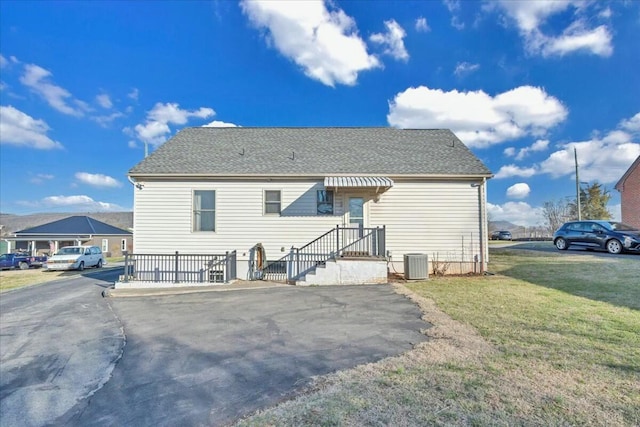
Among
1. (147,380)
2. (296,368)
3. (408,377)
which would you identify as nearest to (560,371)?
(408,377)

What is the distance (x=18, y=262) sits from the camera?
25547 millimetres

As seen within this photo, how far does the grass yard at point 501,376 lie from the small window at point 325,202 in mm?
5915

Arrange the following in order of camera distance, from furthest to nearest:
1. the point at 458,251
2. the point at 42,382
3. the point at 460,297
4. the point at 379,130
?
the point at 379,130 < the point at 458,251 < the point at 460,297 < the point at 42,382

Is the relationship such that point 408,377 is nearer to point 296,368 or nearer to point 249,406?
point 296,368

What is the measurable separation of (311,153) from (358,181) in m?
2.98

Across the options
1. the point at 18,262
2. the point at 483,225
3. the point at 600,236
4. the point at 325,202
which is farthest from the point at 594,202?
the point at 18,262

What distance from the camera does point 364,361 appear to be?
13.7 ft

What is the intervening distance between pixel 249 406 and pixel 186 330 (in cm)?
347

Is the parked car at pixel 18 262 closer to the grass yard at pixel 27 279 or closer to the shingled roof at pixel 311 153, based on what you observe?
the grass yard at pixel 27 279

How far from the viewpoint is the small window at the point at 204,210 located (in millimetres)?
12043

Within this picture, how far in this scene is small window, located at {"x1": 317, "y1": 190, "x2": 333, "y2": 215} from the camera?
12.0 metres

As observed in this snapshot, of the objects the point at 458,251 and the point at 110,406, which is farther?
the point at 458,251

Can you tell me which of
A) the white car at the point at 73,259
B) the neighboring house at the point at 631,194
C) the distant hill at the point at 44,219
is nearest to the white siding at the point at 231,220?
the white car at the point at 73,259

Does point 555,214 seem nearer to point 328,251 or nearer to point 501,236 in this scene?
point 501,236
